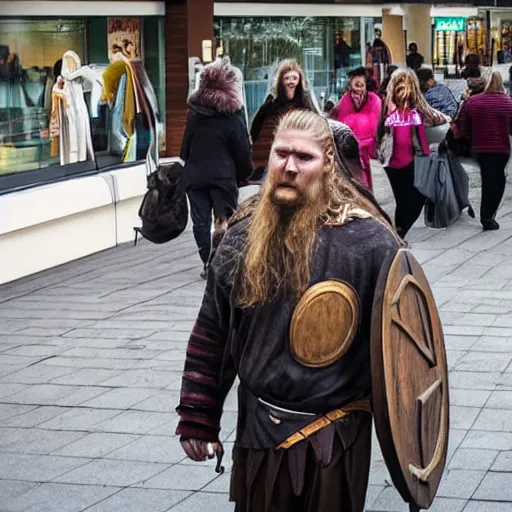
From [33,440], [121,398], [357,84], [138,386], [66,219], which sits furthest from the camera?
[66,219]

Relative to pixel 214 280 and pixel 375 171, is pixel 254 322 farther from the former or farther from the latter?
pixel 375 171

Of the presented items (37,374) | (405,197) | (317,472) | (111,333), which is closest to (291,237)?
(317,472)

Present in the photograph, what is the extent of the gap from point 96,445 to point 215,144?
4585 millimetres

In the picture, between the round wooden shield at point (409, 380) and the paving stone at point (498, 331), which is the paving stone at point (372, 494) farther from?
the paving stone at point (498, 331)

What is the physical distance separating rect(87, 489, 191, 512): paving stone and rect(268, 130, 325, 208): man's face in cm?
220

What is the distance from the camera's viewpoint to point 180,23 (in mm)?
15055

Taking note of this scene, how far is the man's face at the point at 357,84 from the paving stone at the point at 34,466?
6.30m

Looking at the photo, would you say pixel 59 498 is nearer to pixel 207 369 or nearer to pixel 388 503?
pixel 388 503

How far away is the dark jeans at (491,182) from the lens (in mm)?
13828

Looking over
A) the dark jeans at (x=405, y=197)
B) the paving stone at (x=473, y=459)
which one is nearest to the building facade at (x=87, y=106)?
the dark jeans at (x=405, y=197)

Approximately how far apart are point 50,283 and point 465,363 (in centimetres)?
440

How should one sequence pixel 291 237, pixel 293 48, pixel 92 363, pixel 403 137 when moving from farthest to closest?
pixel 293 48, pixel 403 137, pixel 92 363, pixel 291 237

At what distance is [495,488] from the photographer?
5.88 m

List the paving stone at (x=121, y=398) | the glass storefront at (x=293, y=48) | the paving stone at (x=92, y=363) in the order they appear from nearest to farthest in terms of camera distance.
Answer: the paving stone at (x=121, y=398), the paving stone at (x=92, y=363), the glass storefront at (x=293, y=48)
